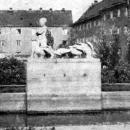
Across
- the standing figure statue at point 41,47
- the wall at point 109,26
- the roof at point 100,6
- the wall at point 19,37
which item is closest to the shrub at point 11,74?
the standing figure statue at point 41,47

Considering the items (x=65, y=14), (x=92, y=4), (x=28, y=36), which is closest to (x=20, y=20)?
(x=28, y=36)

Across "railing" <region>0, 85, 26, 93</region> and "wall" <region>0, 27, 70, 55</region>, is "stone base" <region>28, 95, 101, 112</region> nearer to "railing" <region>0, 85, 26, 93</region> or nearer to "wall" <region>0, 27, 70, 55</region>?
"railing" <region>0, 85, 26, 93</region>

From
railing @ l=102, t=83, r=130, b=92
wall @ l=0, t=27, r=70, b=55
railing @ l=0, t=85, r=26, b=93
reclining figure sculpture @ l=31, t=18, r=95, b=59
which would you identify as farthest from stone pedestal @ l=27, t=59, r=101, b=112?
wall @ l=0, t=27, r=70, b=55

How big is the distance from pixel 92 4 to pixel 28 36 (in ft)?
42.3

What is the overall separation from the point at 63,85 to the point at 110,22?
129 feet

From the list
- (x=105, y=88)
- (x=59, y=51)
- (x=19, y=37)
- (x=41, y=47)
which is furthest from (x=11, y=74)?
(x=19, y=37)

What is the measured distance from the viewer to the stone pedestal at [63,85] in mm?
14211

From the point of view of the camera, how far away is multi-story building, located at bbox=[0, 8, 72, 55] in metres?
74.1

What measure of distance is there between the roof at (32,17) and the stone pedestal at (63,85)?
6039 cm

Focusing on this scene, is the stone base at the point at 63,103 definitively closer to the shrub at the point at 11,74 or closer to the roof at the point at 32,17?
the shrub at the point at 11,74

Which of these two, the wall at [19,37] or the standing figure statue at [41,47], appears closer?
the standing figure statue at [41,47]

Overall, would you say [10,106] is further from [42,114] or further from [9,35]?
[9,35]

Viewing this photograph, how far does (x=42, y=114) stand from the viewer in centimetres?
1430

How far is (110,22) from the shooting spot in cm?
5262
